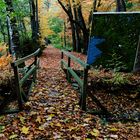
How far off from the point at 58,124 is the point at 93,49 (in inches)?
258

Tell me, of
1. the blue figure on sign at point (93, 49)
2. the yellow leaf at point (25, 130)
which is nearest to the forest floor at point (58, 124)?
the yellow leaf at point (25, 130)

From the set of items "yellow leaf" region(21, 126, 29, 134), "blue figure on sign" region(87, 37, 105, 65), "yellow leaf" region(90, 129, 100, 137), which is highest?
"blue figure on sign" region(87, 37, 105, 65)

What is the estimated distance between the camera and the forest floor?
5.00 meters

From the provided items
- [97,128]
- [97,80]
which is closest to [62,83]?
[97,80]

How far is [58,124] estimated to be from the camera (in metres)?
5.43

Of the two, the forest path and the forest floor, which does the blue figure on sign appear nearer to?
the forest path

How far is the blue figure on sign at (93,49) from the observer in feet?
37.2

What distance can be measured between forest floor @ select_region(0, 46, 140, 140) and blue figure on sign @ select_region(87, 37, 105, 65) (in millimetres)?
4487

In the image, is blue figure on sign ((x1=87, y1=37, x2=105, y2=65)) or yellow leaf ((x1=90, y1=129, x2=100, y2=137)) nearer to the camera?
yellow leaf ((x1=90, y1=129, x2=100, y2=137))

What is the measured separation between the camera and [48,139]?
15.7 feet

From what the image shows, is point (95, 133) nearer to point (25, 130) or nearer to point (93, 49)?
point (25, 130)

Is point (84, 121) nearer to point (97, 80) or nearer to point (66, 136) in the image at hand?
point (66, 136)

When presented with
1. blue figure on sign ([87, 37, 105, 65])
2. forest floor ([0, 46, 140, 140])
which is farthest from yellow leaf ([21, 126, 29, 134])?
blue figure on sign ([87, 37, 105, 65])

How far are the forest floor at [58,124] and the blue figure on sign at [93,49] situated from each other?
4.49 metres
